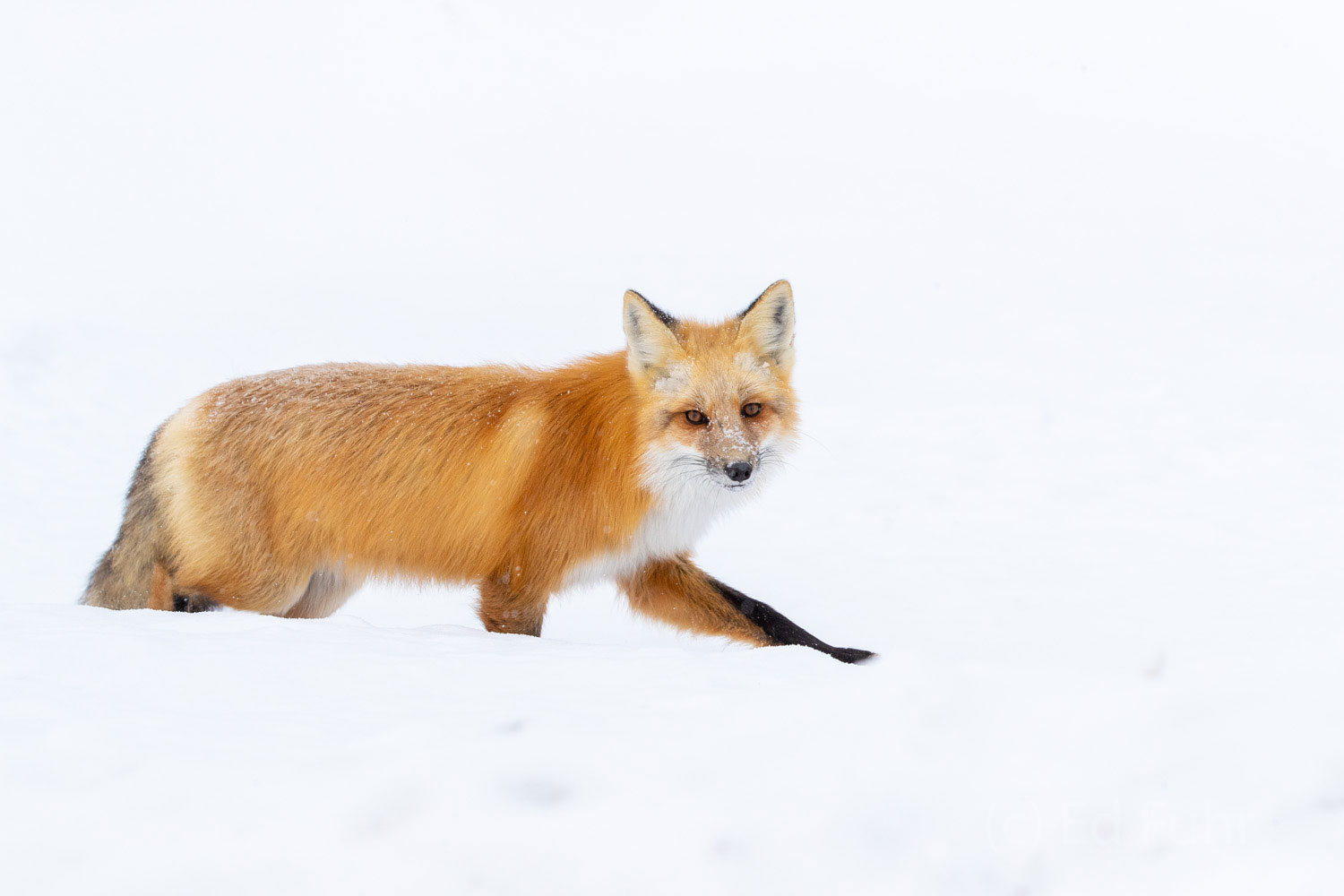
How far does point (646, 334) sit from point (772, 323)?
0.49 m

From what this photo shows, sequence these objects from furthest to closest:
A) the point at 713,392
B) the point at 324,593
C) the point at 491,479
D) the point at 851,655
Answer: the point at 324,593, the point at 491,479, the point at 713,392, the point at 851,655

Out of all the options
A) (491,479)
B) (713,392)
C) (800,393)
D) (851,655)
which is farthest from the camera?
(800,393)

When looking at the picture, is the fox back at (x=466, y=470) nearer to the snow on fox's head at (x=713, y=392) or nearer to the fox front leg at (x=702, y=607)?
the snow on fox's head at (x=713, y=392)

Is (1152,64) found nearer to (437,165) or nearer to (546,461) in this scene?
(437,165)

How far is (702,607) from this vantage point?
13.4 feet

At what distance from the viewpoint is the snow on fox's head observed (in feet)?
12.3

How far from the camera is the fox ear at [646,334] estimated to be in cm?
386

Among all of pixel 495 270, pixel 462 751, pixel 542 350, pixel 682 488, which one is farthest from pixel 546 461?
pixel 495 270

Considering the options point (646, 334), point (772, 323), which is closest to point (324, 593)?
point (646, 334)

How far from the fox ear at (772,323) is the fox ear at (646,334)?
0.29 metres

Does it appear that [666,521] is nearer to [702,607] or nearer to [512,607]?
[702,607]

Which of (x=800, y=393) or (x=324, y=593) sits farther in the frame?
(x=800, y=393)

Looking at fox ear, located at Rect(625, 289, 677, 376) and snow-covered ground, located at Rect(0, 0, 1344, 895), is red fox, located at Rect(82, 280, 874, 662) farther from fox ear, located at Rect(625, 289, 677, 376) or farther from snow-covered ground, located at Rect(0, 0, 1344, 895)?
snow-covered ground, located at Rect(0, 0, 1344, 895)

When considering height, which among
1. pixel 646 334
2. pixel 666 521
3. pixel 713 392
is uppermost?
pixel 646 334
